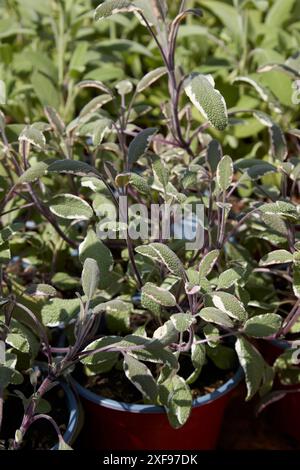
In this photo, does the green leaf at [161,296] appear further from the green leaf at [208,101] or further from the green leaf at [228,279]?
the green leaf at [208,101]

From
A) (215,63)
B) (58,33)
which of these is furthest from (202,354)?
(58,33)

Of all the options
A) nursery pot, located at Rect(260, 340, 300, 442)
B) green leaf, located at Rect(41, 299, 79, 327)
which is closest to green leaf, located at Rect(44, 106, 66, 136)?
green leaf, located at Rect(41, 299, 79, 327)

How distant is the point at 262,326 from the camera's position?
0.94 metres

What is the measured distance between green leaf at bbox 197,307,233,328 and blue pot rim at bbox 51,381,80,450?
0.81 feet

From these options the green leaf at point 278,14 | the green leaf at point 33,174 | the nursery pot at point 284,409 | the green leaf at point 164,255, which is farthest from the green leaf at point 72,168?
the green leaf at point 278,14

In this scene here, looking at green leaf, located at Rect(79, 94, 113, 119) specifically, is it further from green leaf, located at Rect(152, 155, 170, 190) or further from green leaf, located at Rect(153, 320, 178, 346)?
green leaf, located at Rect(153, 320, 178, 346)

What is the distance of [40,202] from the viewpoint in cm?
105

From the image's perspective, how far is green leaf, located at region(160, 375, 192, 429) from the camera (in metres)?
0.92

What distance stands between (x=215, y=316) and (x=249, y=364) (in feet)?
0.45

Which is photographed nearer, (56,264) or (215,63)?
(56,264)

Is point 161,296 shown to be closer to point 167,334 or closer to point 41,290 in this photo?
point 167,334

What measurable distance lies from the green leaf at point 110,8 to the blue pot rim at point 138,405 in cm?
52

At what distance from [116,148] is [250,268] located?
28 cm
